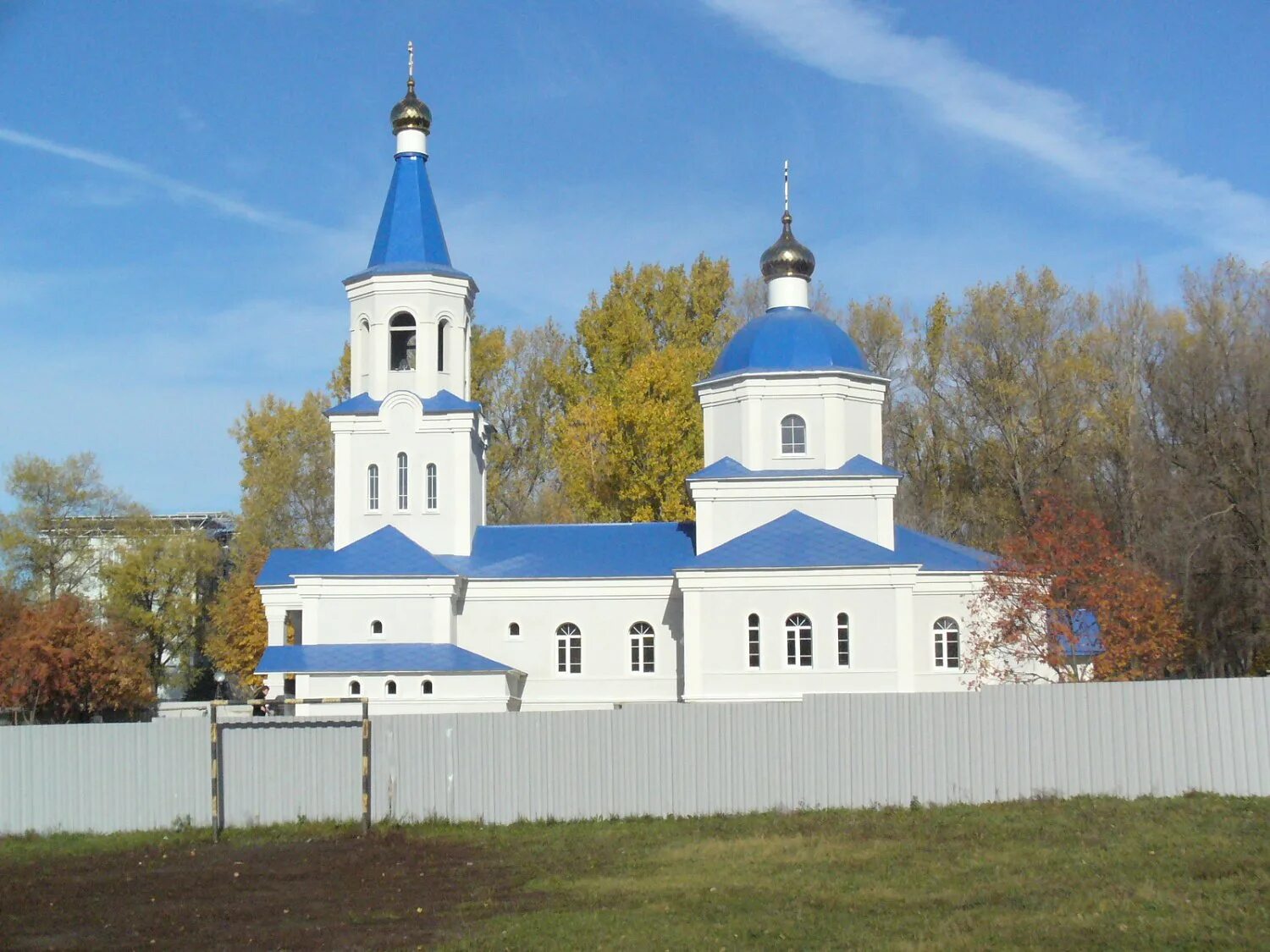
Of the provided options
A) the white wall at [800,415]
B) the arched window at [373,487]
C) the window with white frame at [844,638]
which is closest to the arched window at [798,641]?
the window with white frame at [844,638]

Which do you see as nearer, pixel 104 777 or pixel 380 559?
pixel 104 777

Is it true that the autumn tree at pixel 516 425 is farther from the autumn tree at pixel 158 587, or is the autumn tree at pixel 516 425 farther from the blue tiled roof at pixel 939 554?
the blue tiled roof at pixel 939 554

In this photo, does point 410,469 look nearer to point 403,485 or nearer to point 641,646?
point 403,485

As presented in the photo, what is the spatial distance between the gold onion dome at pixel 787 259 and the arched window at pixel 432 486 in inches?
357

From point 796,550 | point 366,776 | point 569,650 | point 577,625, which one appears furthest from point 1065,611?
point 366,776

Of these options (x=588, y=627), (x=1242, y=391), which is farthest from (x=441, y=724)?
(x=1242, y=391)

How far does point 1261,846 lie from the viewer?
13.7 m

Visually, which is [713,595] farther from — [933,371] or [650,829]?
[933,371]

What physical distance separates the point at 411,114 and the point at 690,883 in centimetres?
2420

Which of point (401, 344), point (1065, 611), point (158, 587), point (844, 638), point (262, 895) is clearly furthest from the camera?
point (158, 587)

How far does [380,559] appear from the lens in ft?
101

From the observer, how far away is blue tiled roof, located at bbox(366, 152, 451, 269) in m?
33.1

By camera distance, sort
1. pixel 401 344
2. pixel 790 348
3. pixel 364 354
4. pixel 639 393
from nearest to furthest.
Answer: pixel 790 348, pixel 364 354, pixel 401 344, pixel 639 393

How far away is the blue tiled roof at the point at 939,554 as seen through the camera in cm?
3130
